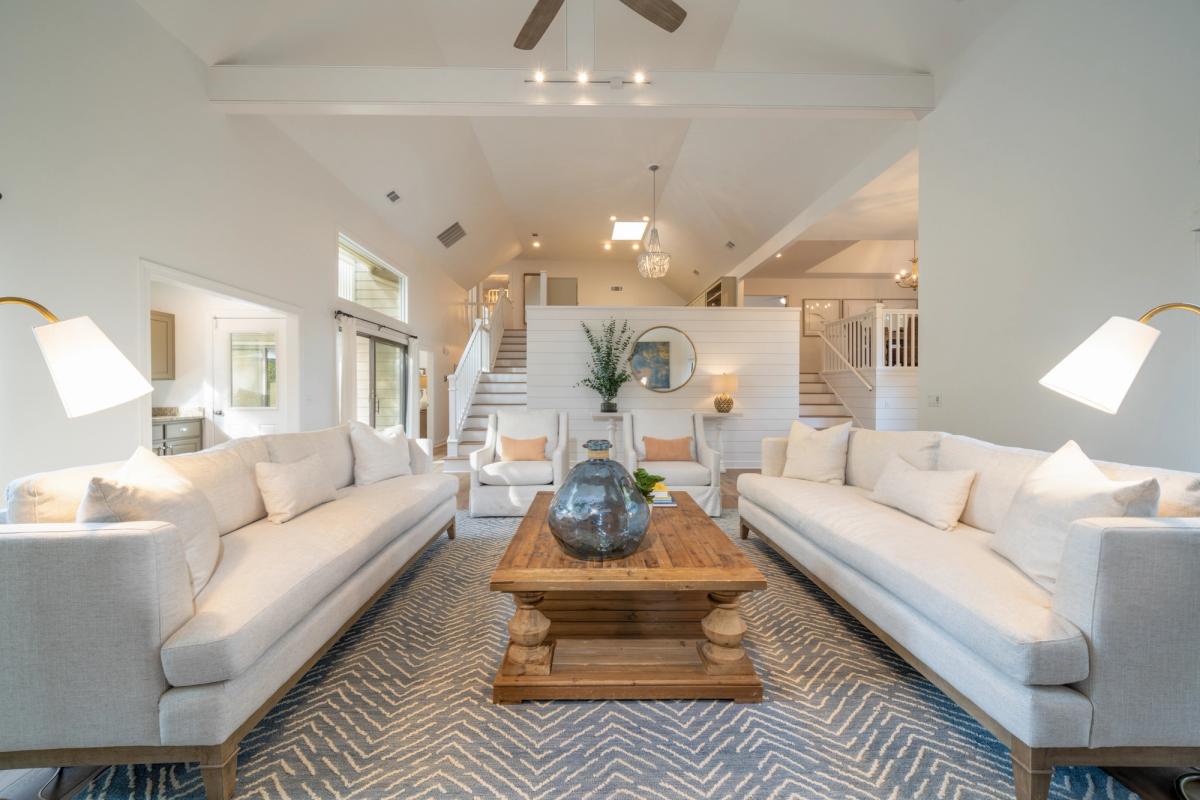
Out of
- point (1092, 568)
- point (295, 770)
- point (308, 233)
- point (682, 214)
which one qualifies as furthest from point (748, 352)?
point (295, 770)

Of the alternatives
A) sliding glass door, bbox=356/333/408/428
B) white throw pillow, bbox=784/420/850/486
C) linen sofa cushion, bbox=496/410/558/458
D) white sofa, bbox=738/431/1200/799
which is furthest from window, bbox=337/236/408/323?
white sofa, bbox=738/431/1200/799

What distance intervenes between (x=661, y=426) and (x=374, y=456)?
2.66m

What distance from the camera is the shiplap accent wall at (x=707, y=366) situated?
7195 millimetres

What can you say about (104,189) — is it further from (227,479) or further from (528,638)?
(528,638)

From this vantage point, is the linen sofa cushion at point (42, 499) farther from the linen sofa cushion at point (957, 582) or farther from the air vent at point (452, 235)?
the air vent at point (452, 235)

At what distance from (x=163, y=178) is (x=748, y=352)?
6403 millimetres

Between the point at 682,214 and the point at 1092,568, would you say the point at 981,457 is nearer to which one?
the point at 1092,568

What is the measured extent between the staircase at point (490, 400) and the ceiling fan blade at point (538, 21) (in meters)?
3.98

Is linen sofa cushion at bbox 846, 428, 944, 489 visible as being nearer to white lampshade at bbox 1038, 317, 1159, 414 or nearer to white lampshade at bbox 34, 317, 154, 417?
white lampshade at bbox 1038, 317, 1159, 414

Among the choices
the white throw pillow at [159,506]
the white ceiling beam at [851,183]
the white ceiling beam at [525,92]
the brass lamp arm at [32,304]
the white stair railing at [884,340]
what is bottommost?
the white throw pillow at [159,506]

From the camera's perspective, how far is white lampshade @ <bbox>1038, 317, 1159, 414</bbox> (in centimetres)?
165

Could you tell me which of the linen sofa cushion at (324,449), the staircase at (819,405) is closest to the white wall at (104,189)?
the linen sofa cushion at (324,449)

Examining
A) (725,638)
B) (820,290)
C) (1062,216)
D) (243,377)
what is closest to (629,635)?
(725,638)

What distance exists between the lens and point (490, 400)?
7.98 metres
